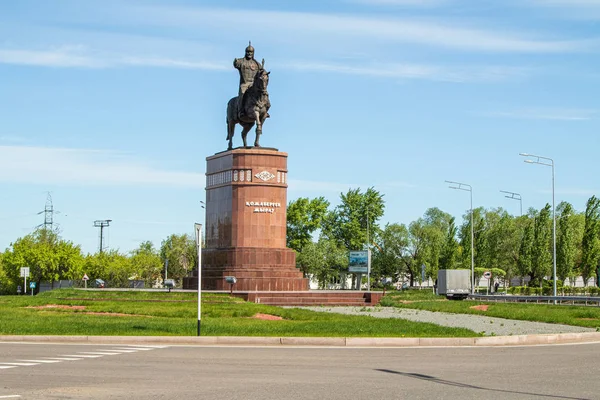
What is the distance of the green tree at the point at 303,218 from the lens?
10019cm

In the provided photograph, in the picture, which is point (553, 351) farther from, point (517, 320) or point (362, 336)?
point (517, 320)

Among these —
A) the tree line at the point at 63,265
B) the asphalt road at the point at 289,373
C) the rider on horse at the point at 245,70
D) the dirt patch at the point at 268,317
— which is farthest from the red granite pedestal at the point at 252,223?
the tree line at the point at 63,265

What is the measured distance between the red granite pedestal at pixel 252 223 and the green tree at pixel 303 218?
47.5m

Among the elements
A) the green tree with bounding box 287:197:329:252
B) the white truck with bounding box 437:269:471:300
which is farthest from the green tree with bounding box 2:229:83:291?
the white truck with bounding box 437:269:471:300

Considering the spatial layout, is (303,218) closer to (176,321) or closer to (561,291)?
(561,291)

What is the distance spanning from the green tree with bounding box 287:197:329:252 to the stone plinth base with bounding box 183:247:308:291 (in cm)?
4839

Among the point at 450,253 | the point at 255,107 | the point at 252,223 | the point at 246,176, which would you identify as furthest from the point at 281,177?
the point at 450,253

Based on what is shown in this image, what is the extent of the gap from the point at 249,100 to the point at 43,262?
4678cm

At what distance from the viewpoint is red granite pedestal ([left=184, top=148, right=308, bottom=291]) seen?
165 feet

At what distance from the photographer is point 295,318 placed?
33.5 metres

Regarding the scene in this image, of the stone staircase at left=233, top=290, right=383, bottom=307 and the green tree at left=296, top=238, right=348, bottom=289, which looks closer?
the stone staircase at left=233, top=290, right=383, bottom=307

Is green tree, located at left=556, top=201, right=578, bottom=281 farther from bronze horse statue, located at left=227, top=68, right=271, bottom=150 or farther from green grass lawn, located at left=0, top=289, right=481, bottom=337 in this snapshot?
green grass lawn, located at left=0, top=289, right=481, bottom=337

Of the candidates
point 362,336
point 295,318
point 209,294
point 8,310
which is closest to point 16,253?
point 209,294

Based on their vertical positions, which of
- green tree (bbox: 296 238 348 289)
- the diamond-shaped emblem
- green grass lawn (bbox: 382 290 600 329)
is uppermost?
the diamond-shaped emblem
